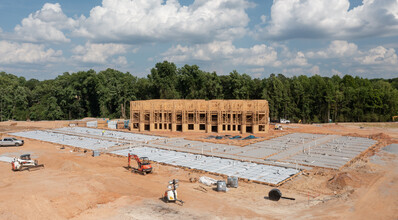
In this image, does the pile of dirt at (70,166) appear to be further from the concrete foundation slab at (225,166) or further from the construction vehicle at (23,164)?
the concrete foundation slab at (225,166)

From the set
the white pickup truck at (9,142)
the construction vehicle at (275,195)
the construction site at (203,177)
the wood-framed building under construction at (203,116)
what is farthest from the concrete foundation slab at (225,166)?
the wood-framed building under construction at (203,116)

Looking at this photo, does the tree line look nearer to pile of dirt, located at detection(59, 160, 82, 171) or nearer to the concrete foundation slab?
the concrete foundation slab

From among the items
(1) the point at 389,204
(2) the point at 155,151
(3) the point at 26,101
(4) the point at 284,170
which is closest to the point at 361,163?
(4) the point at 284,170

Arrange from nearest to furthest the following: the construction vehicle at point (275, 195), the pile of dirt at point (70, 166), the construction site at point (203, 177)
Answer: the construction site at point (203, 177) → the construction vehicle at point (275, 195) → the pile of dirt at point (70, 166)

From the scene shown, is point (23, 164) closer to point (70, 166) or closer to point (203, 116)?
point (70, 166)

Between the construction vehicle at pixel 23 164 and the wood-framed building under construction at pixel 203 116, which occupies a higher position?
the wood-framed building under construction at pixel 203 116

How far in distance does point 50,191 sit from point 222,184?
11.5m

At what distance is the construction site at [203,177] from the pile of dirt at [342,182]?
0.22 feet

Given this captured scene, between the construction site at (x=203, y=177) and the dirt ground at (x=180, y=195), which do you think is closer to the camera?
the dirt ground at (x=180, y=195)

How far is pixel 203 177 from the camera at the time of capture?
21.5 meters

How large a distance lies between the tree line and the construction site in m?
34.2

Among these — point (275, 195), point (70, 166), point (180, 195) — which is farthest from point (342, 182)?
point (70, 166)

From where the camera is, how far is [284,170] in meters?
24.4

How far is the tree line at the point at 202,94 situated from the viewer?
7444 centimetres
